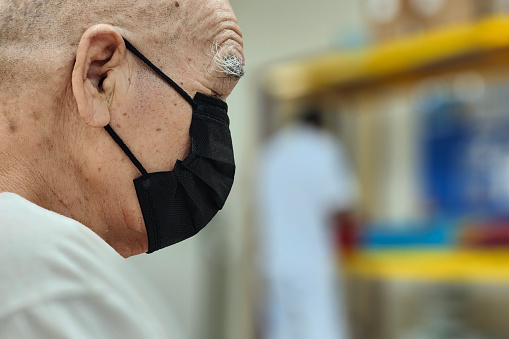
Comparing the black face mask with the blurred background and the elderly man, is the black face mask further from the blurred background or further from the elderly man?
the blurred background

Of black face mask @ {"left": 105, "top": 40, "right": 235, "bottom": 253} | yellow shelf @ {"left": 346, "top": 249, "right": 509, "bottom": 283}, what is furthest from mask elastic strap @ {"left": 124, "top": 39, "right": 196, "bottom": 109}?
yellow shelf @ {"left": 346, "top": 249, "right": 509, "bottom": 283}

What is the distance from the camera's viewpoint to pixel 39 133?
0.74 meters

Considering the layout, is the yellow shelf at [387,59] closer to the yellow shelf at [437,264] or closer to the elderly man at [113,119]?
the yellow shelf at [437,264]

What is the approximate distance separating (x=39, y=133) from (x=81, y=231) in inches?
6.2

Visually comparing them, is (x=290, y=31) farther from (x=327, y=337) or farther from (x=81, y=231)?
Answer: (x=81, y=231)

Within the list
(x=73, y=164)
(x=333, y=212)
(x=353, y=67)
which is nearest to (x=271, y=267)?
(x=333, y=212)

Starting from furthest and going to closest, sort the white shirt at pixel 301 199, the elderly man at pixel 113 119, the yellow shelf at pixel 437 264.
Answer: the white shirt at pixel 301 199, the yellow shelf at pixel 437 264, the elderly man at pixel 113 119

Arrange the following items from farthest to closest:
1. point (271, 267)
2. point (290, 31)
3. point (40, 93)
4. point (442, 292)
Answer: point (290, 31), point (271, 267), point (442, 292), point (40, 93)

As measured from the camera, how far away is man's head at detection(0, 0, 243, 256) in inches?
28.5

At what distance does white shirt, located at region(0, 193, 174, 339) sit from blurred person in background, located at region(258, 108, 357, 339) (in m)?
2.59

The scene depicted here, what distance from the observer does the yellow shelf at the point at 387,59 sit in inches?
101

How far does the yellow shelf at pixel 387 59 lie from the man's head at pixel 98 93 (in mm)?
2049

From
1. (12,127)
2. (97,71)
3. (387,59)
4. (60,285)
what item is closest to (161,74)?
(97,71)

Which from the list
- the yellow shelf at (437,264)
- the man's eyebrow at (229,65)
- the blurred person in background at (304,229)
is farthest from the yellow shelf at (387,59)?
the man's eyebrow at (229,65)
